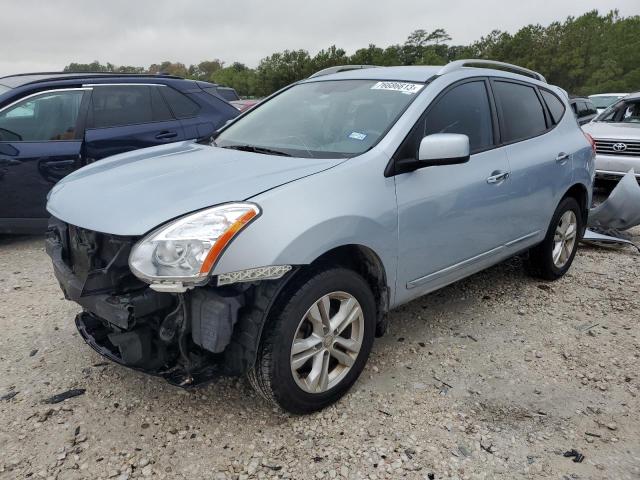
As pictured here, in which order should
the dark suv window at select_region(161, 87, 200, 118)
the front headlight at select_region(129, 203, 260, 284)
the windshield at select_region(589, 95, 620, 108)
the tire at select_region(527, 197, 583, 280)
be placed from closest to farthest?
the front headlight at select_region(129, 203, 260, 284), the tire at select_region(527, 197, 583, 280), the dark suv window at select_region(161, 87, 200, 118), the windshield at select_region(589, 95, 620, 108)

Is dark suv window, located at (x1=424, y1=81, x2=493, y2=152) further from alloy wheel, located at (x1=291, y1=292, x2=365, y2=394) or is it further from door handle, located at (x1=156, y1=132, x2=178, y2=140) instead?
door handle, located at (x1=156, y1=132, x2=178, y2=140)

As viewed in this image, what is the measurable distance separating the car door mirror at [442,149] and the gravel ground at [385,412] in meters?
1.24

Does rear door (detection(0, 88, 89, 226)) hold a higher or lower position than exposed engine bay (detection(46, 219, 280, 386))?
higher

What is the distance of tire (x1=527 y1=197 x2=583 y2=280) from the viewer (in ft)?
14.0

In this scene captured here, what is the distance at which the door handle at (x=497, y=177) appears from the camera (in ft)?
11.0

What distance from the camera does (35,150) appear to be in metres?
4.93

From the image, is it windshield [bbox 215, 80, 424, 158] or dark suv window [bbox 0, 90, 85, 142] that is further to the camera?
dark suv window [bbox 0, 90, 85, 142]

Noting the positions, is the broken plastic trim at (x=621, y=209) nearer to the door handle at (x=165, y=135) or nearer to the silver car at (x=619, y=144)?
the silver car at (x=619, y=144)

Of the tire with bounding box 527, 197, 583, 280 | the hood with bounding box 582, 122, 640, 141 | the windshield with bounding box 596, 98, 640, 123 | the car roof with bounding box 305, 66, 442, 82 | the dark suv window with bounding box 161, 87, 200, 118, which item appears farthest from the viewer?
the windshield with bounding box 596, 98, 640, 123

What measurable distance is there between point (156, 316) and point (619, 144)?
7.31 metres

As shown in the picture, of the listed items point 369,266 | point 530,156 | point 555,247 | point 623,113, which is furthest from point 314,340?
point 623,113

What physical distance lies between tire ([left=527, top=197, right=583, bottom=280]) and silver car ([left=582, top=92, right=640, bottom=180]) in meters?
3.30

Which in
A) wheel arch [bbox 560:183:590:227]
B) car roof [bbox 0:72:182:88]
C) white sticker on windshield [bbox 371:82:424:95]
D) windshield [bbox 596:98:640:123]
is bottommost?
wheel arch [bbox 560:183:590:227]

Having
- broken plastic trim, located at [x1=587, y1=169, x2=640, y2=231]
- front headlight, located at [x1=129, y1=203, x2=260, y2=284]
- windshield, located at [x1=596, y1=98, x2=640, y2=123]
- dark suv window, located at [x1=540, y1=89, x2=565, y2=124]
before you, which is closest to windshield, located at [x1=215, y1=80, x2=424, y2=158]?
front headlight, located at [x1=129, y1=203, x2=260, y2=284]
